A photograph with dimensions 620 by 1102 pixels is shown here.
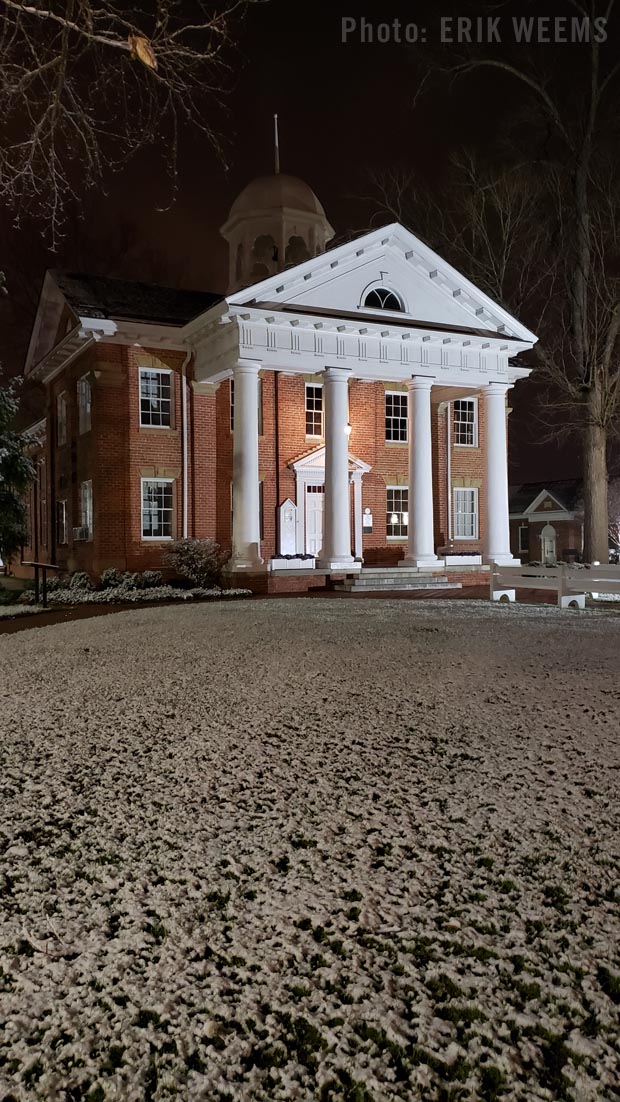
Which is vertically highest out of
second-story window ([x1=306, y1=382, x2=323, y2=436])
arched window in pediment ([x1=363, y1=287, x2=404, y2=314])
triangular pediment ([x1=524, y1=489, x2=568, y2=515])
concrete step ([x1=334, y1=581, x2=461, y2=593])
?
arched window in pediment ([x1=363, y1=287, x2=404, y2=314])

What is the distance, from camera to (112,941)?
293 centimetres

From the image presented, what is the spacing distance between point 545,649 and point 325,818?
16.7ft

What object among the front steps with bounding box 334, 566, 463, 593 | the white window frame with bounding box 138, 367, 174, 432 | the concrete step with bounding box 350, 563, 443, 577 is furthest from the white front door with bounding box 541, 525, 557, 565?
the white window frame with bounding box 138, 367, 174, 432

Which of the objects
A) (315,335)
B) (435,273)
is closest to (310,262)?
(315,335)

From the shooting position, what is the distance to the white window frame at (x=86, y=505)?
21.5 m

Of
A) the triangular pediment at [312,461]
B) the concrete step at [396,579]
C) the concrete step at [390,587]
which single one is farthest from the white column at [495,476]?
the triangular pediment at [312,461]

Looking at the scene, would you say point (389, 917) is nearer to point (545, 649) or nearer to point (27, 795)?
point (27, 795)

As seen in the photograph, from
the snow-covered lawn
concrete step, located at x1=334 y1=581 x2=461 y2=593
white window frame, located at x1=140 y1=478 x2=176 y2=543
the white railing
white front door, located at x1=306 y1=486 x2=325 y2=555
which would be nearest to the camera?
the white railing

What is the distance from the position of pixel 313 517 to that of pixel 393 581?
14.2ft

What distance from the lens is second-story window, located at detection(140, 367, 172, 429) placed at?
21.0m

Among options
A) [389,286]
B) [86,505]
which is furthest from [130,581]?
[389,286]

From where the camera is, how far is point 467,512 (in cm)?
2498

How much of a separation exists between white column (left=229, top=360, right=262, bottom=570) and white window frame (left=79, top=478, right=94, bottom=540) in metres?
4.85

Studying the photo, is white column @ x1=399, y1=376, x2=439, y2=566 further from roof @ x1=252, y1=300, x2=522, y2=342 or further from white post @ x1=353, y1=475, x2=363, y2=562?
white post @ x1=353, y1=475, x2=363, y2=562
